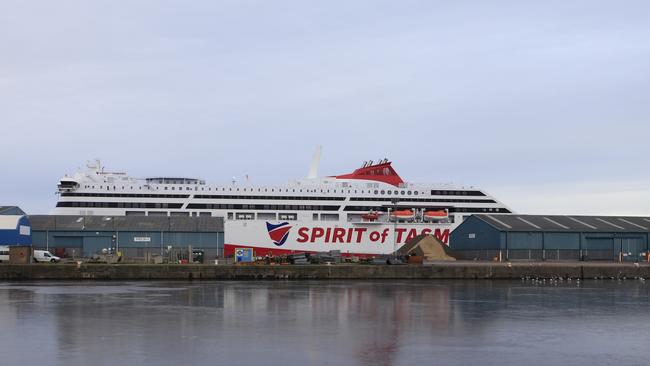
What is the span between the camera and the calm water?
18.9 meters

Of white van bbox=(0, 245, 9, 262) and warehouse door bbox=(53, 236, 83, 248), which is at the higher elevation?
warehouse door bbox=(53, 236, 83, 248)

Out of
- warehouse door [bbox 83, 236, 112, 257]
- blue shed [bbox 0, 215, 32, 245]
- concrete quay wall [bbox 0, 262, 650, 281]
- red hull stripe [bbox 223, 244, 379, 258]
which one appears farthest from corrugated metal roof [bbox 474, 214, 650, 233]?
blue shed [bbox 0, 215, 32, 245]

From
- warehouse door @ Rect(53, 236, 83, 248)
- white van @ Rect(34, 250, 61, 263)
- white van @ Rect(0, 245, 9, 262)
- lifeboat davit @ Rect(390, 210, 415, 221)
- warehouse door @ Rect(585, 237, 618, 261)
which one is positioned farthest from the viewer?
lifeboat davit @ Rect(390, 210, 415, 221)

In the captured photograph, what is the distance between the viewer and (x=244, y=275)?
52906 mm

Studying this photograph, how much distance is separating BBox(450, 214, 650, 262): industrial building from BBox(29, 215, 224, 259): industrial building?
24.0 m

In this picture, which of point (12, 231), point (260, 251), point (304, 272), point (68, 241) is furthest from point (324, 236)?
point (12, 231)

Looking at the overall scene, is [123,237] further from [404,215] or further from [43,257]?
[404,215]

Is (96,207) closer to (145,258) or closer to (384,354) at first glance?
(145,258)

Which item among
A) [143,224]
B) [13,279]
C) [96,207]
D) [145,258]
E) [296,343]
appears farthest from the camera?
[96,207]

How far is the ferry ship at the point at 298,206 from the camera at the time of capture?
2891 inches

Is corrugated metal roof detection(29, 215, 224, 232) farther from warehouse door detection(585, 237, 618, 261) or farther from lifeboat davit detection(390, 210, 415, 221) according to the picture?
warehouse door detection(585, 237, 618, 261)

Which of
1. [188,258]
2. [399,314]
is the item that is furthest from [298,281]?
[399,314]

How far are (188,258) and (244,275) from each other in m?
11.7

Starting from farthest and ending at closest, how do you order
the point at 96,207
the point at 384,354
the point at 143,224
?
1. the point at 96,207
2. the point at 143,224
3. the point at 384,354
